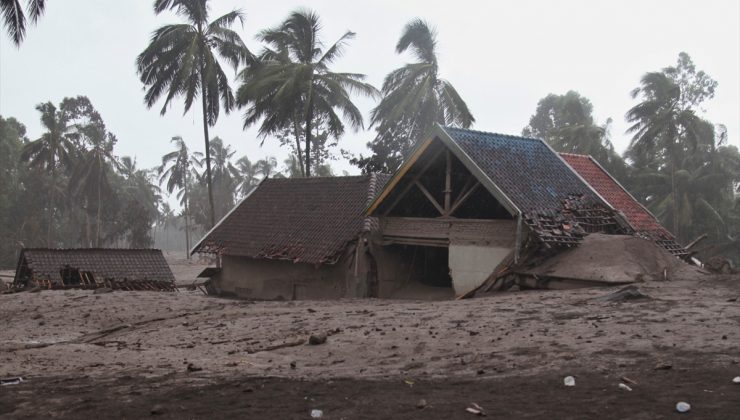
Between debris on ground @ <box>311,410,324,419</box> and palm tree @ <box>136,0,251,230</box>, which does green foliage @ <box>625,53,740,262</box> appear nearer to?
palm tree @ <box>136,0,251,230</box>

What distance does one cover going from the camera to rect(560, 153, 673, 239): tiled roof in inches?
754

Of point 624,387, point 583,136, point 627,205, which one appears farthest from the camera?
point 583,136

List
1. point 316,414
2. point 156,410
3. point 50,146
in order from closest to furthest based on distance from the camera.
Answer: point 316,414 → point 156,410 → point 50,146

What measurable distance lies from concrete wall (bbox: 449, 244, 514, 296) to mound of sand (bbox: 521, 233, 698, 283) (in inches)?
49.4

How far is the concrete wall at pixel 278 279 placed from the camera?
19531mm

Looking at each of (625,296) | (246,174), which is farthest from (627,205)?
(246,174)

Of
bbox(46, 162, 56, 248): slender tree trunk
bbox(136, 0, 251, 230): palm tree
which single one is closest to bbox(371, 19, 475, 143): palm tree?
bbox(136, 0, 251, 230): palm tree

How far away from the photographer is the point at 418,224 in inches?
694

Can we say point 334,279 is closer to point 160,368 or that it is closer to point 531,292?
point 531,292

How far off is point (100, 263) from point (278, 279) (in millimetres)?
6495

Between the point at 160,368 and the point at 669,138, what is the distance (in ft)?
108

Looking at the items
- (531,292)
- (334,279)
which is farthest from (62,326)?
(531,292)

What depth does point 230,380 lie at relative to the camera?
6.92 metres

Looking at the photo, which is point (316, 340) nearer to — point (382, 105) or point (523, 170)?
point (523, 170)
